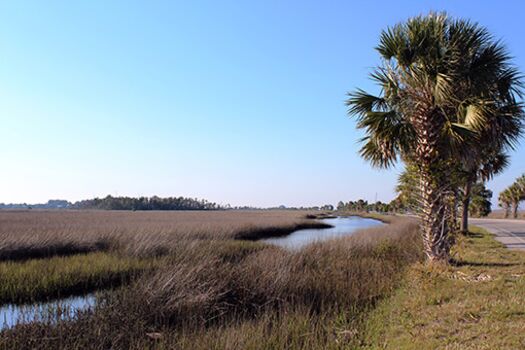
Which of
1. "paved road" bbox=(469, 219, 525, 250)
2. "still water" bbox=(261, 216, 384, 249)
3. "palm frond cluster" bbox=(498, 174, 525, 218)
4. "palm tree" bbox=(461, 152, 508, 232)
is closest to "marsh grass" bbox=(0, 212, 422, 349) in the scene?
"palm tree" bbox=(461, 152, 508, 232)

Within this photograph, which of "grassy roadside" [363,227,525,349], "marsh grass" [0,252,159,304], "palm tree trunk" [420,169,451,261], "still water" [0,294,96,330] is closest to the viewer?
"grassy roadside" [363,227,525,349]

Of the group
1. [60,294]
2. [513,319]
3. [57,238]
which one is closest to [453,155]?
[513,319]

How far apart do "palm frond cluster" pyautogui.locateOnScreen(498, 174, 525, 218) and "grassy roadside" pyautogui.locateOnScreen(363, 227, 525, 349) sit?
191ft

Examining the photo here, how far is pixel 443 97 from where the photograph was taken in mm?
9586

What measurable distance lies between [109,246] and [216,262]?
773 centimetres

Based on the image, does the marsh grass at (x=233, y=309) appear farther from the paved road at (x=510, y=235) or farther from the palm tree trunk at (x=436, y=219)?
the paved road at (x=510, y=235)

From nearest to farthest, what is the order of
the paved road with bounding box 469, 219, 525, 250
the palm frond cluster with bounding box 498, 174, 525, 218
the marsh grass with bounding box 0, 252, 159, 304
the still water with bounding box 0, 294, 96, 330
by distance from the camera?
the still water with bounding box 0, 294, 96, 330 < the marsh grass with bounding box 0, 252, 159, 304 < the paved road with bounding box 469, 219, 525, 250 < the palm frond cluster with bounding box 498, 174, 525, 218

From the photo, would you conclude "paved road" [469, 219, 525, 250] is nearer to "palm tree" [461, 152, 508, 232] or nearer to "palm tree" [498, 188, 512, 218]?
"palm tree" [461, 152, 508, 232]

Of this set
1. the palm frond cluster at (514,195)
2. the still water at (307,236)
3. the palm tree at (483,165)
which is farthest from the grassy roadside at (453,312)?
the palm frond cluster at (514,195)

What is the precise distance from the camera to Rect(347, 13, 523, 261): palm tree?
32.8 ft

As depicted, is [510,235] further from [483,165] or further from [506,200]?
[506,200]

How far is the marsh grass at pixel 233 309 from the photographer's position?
216 inches

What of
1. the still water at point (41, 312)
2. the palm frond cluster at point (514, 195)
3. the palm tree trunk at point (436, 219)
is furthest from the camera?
the palm frond cluster at point (514, 195)

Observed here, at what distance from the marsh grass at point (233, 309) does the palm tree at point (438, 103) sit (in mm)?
2837
